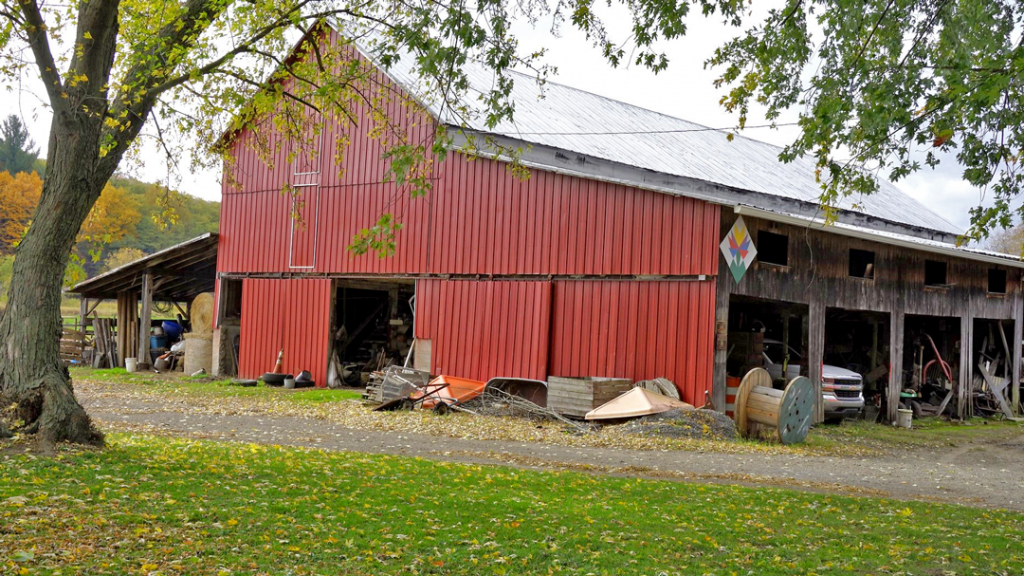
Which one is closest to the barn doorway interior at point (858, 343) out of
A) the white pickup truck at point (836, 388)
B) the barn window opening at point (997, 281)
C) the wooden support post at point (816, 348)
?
the white pickup truck at point (836, 388)

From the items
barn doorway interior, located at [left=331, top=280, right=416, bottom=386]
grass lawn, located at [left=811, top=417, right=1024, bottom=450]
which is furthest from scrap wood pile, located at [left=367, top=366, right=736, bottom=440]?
barn doorway interior, located at [left=331, top=280, right=416, bottom=386]

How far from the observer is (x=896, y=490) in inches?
452

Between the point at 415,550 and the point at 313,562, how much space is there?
2.70 feet

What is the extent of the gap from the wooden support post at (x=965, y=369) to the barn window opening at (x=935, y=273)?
1244 mm

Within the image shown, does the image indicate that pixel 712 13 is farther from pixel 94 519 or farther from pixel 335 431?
pixel 335 431

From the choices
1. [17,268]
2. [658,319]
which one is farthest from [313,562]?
[658,319]

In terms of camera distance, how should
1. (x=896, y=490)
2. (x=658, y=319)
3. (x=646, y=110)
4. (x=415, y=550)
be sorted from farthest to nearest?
(x=646, y=110) < (x=658, y=319) < (x=896, y=490) < (x=415, y=550)

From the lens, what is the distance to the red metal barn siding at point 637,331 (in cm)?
1686

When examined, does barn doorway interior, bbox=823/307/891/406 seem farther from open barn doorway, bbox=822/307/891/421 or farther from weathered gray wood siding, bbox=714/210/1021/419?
weathered gray wood siding, bbox=714/210/1021/419

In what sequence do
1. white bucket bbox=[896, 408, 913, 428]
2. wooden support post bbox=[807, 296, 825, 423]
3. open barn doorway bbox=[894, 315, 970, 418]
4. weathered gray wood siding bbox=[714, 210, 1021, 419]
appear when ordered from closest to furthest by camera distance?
weathered gray wood siding bbox=[714, 210, 1021, 419]
wooden support post bbox=[807, 296, 825, 423]
white bucket bbox=[896, 408, 913, 428]
open barn doorway bbox=[894, 315, 970, 418]

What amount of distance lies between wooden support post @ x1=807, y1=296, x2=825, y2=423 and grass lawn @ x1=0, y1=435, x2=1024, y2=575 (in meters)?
9.11

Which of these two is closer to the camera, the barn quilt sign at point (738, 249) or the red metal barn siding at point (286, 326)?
the barn quilt sign at point (738, 249)

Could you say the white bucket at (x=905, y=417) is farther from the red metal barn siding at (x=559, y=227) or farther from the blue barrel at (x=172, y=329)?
the blue barrel at (x=172, y=329)

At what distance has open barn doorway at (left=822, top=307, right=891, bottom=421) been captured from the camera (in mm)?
20188
